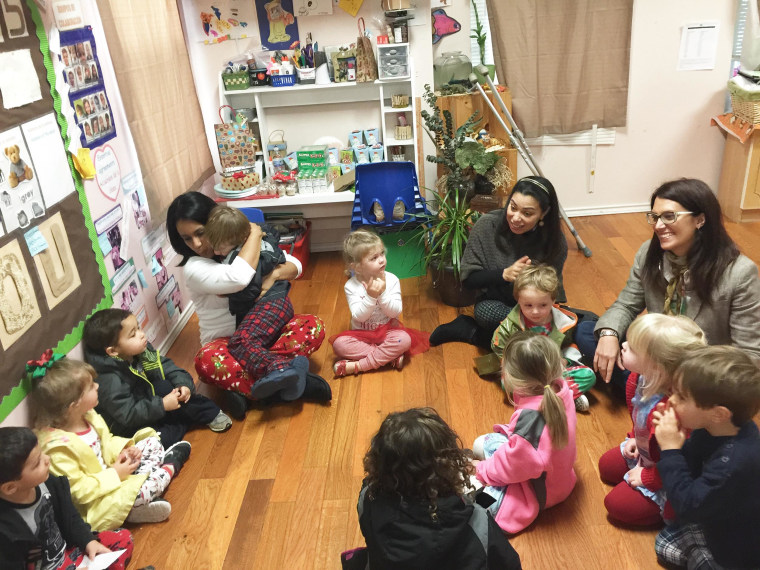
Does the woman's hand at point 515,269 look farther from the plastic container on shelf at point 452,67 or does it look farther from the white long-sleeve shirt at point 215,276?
the plastic container on shelf at point 452,67

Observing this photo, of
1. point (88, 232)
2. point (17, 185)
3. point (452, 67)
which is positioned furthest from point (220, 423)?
point (452, 67)

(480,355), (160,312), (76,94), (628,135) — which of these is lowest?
(480,355)

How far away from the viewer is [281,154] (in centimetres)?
404

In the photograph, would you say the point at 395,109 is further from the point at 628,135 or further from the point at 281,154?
the point at 628,135

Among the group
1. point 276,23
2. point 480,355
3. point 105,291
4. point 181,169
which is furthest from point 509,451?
point 276,23

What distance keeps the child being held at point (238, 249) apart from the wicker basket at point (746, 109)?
120 inches

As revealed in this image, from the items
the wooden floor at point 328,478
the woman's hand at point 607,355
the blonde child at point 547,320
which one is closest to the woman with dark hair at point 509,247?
the blonde child at point 547,320

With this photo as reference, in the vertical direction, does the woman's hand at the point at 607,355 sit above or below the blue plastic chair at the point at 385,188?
below

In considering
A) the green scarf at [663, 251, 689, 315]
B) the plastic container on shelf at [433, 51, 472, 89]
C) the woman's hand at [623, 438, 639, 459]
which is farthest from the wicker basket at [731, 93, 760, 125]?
the woman's hand at [623, 438, 639, 459]

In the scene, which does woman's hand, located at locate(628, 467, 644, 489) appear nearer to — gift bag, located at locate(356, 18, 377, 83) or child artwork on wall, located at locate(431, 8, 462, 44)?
gift bag, located at locate(356, 18, 377, 83)

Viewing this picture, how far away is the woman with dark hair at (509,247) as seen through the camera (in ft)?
8.61

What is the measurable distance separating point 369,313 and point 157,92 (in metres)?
1.63

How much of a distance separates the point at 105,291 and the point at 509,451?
5.68 feet

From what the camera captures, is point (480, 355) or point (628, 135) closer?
point (480, 355)
